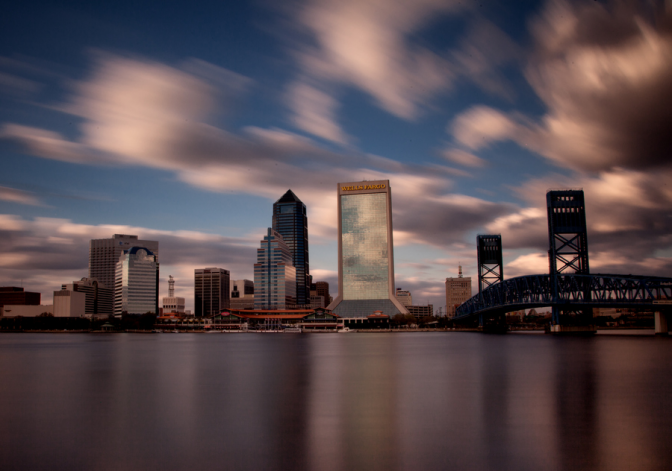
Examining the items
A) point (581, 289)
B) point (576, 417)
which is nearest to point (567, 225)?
point (581, 289)

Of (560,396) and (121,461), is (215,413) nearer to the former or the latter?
(121,461)

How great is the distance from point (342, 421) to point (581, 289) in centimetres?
11258

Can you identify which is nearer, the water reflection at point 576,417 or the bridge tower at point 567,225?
the water reflection at point 576,417

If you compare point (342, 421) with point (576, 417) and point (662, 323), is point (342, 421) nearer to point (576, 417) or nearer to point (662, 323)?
point (576, 417)

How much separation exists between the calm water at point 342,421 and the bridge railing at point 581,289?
6702 centimetres

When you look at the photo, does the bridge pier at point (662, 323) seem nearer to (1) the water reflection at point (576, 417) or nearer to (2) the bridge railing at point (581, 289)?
(2) the bridge railing at point (581, 289)

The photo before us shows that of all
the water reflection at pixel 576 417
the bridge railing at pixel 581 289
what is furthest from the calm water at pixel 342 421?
the bridge railing at pixel 581 289

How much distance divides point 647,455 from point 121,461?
18518 millimetres

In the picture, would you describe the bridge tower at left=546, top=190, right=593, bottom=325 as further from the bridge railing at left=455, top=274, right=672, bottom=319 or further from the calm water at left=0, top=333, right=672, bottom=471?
the calm water at left=0, top=333, right=672, bottom=471

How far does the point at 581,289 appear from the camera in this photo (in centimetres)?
12175

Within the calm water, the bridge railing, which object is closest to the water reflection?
the calm water

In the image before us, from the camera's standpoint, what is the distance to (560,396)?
31.7m

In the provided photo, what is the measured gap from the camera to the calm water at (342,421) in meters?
18.4

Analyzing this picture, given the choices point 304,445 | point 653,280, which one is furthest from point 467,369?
point 653,280
